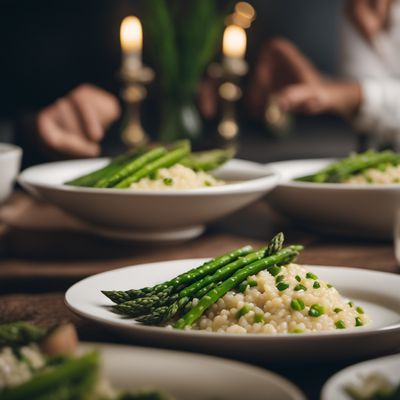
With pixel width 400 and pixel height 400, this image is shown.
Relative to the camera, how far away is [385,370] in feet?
3.04

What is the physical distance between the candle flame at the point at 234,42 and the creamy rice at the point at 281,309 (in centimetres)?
256

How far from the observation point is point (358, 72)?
17.6 ft

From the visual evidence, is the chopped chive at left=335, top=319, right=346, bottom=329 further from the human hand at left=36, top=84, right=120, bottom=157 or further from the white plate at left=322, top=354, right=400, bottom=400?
the human hand at left=36, top=84, right=120, bottom=157

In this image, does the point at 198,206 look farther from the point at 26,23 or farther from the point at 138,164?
the point at 26,23

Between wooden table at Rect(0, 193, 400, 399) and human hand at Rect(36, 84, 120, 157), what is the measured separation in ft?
2.50

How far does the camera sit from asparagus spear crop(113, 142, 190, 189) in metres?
1.82

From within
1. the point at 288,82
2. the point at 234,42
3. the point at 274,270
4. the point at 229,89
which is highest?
the point at 234,42

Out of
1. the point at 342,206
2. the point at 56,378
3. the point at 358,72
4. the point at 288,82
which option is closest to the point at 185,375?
the point at 56,378

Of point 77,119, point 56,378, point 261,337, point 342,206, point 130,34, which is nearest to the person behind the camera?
point 56,378

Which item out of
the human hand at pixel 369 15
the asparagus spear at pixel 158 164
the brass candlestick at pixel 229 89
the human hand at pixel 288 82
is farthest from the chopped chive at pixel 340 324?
the human hand at pixel 369 15

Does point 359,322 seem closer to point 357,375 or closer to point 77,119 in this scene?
point 357,375

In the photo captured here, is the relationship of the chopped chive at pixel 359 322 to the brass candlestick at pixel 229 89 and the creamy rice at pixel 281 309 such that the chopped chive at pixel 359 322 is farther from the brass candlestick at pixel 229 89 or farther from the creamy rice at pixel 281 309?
the brass candlestick at pixel 229 89

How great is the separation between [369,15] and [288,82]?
67cm

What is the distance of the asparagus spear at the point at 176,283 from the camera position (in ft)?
4.12
